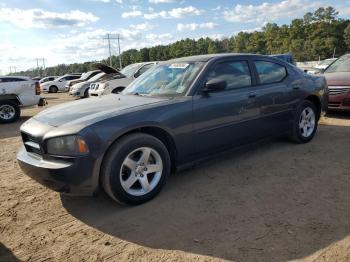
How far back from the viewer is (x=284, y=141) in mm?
6133

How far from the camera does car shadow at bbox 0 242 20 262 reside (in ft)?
9.86

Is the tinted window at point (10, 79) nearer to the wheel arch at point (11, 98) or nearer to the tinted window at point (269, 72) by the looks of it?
the wheel arch at point (11, 98)

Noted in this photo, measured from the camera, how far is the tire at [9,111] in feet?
36.4

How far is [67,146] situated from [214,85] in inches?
74.2

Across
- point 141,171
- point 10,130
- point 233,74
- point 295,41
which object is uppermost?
point 295,41

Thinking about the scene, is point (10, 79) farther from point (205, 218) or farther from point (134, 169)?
point (205, 218)

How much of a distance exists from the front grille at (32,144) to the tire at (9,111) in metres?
7.92

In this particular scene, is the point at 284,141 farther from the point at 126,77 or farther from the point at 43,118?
the point at 126,77

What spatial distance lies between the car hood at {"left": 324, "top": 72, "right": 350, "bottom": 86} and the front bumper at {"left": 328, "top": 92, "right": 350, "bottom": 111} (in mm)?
290

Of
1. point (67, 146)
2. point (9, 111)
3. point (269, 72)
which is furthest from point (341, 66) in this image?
point (9, 111)

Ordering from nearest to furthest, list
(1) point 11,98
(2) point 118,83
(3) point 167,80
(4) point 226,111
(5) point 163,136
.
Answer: (5) point 163,136
(4) point 226,111
(3) point 167,80
(1) point 11,98
(2) point 118,83

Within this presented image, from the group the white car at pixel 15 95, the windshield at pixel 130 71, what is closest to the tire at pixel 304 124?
the windshield at pixel 130 71

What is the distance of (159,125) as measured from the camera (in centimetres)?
394

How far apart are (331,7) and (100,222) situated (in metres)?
91.0
